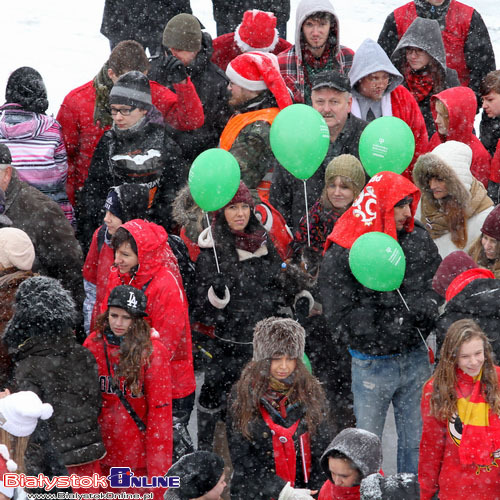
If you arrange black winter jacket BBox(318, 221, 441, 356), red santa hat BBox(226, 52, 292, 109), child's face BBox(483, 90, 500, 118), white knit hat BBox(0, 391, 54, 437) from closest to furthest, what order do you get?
white knit hat BBox(0, 391, 54, 437) < black winter jacket BBox(318, 221, 441, 356) < red santa hat BBox(226, 52, 292, 109) < child's face BBox(483, 90, 500, 118)

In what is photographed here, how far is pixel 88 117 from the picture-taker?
686 cm

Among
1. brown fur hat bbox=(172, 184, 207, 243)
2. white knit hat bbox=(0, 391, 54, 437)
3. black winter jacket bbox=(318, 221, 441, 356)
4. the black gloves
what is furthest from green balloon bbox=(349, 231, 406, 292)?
the black gloves

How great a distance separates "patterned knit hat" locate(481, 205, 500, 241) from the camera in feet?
17.8

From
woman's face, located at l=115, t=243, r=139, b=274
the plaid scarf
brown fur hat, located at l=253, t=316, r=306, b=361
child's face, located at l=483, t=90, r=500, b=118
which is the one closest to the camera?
brown fur hat, located at l=253, t=316, r=306, b=361

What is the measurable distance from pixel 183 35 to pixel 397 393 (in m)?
3.25

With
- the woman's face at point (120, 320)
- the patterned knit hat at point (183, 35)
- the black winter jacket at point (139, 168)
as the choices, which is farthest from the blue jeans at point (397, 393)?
the patterned knit hat at point (183, 35)

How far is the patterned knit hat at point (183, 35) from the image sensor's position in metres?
7.22

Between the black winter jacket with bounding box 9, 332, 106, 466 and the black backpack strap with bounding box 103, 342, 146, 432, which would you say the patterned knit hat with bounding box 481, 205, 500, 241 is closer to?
the black backpack strap with bounding box 103, 342, 146, 432

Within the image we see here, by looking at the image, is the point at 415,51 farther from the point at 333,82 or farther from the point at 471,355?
the point at 471,355

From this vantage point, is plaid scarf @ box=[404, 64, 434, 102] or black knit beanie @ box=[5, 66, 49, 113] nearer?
black knit beanie @ box=[5, 66, 49, 113]

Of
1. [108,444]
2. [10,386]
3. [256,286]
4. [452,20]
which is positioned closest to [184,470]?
[108,444]

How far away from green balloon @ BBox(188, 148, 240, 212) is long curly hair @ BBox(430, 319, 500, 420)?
5.33 ft

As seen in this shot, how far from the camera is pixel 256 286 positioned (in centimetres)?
566

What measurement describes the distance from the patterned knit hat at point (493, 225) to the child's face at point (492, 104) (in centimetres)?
169
